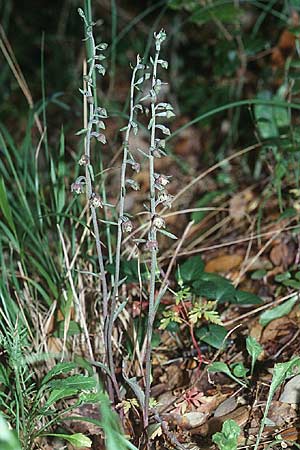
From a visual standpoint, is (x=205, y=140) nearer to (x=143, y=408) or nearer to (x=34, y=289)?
(x=34, y=289)

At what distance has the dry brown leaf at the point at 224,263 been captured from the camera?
2.05m

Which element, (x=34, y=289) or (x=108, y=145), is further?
(x=108, y=145)

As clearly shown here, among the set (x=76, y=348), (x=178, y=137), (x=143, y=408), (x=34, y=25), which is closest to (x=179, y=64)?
(x=178, y=137)

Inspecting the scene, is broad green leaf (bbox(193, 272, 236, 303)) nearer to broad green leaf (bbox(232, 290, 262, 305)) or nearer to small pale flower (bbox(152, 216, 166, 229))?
broad green leaf (bbox(232, 290, 262, 305))

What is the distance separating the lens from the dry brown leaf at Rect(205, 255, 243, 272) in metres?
2.05

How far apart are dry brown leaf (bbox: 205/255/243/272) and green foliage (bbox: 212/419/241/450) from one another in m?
0.75

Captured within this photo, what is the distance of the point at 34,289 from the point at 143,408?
0.63 meters

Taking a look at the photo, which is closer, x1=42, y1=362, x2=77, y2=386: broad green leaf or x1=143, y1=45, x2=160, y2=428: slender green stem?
x1=143, y1=45, x2=160, y2=428: slender green stem

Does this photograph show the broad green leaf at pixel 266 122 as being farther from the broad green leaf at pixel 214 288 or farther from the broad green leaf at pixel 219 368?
the broad green leaf at pixel 219 368

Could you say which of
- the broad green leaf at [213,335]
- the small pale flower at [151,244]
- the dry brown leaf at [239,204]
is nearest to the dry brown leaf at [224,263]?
the dry brown leaf at [239,204]

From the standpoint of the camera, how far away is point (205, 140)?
9.64ft

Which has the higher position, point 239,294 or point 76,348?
point 239,294

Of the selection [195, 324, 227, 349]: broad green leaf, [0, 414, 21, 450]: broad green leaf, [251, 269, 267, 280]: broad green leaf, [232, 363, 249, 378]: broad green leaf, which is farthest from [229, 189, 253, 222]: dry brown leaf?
[0, 414, 21, 450]: broad green leaf

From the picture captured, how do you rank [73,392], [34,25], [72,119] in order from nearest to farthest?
[73,392], [72,119], [34,25]
